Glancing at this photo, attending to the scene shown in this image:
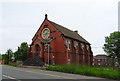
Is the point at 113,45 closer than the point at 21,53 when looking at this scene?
No

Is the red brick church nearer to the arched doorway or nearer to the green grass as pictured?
the arched doorway

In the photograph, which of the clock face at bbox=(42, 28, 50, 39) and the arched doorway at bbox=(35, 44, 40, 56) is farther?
the clock face at bbox=(42, 28, 50, 39)

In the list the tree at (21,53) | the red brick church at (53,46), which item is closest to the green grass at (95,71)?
the red brick church at (53,46)

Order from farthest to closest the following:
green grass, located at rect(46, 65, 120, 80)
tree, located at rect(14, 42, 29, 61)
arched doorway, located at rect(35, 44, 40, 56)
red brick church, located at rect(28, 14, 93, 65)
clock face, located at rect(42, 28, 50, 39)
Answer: tree, located at rect(14, 42, 29, 61) < clock face, located at rect(42, 28, 50, 39) < arched doorway, located at rect(35, 44, 40, 56) < red brick church, located at rect(28, 14, 93, 65) < green grass, located at rect(46, 65, 120, 80)

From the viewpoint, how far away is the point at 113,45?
5516 cm

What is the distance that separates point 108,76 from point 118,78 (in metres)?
1.28

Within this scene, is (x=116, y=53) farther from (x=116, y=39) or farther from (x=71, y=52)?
(x=71, y=52)

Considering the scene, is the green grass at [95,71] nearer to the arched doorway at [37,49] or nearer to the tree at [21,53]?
the arched doorway at [37,49]

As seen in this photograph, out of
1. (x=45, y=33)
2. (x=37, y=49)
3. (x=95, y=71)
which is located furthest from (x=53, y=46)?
(x=95, y=71)

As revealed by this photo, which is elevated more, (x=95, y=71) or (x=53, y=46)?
(x=53, y=46)

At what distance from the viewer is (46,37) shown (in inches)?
1636

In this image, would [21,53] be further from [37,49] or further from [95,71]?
[95,71]

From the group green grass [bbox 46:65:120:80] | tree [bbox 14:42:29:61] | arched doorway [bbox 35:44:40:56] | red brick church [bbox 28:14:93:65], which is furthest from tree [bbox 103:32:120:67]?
green grass [bbox 46:65:120:80]

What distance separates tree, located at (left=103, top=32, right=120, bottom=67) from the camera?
52438 mm
